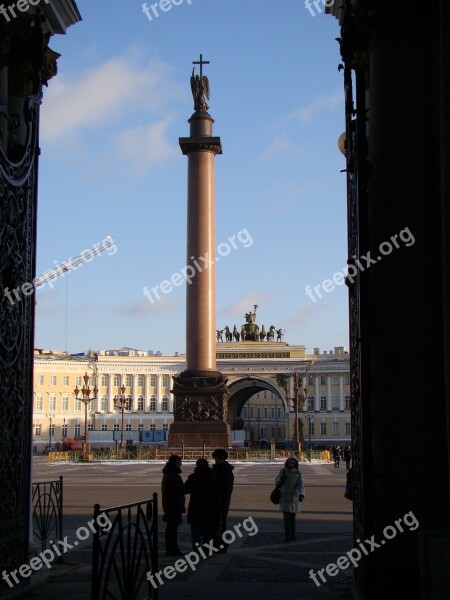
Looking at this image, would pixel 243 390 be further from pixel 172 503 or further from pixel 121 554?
pixel 121 554

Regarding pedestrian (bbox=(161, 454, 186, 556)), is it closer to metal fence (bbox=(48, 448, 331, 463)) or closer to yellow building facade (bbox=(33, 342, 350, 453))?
metal fence (bbox=(48, 448, 331, 463))

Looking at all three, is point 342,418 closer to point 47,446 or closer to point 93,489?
point 47,446

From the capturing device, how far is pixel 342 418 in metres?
124

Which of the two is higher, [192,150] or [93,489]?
[192,150]

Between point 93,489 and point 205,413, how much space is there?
19.5 metres

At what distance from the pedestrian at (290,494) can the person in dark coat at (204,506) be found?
184 cm

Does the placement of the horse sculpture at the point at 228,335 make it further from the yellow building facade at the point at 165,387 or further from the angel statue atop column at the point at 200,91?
the angel statue atop column at the point at 200,91

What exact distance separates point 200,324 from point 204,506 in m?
36.1

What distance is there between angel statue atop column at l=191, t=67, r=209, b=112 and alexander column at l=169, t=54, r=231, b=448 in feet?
8.72

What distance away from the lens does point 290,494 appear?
52.9 feet

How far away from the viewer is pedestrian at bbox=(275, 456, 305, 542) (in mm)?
15695

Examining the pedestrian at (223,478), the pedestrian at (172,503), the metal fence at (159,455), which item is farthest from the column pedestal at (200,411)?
the pedestrian at (172,503)

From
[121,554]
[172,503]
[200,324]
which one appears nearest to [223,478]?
[172,503]

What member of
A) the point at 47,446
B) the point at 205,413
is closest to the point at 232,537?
the point at 205,413
